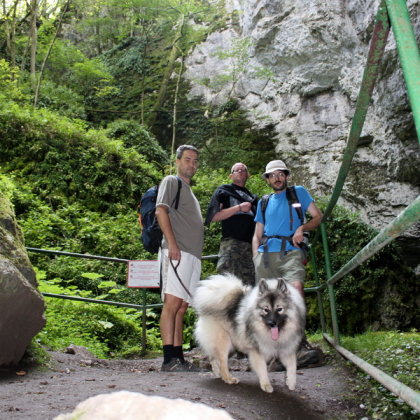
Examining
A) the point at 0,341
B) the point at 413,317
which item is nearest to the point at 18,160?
the point at 0,341

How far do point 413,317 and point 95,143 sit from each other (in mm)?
10095

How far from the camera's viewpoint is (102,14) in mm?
26500

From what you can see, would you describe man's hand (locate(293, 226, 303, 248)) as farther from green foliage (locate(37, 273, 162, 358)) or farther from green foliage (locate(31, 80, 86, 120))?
green foliage (locate(31, 80, 86, 120))

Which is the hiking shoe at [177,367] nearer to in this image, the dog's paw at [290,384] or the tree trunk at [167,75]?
the dog's paw at [290,384]

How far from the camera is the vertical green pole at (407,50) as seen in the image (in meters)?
1.05

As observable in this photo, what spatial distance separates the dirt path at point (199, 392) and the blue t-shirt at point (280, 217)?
115cm

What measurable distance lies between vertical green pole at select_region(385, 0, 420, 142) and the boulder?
836 mm

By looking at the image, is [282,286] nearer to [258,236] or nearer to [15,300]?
[258,236]

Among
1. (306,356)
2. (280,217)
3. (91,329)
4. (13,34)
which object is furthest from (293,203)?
(13,34)

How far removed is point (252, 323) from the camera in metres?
2.96

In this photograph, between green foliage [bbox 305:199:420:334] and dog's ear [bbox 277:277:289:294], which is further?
green foliage [bbox 305:199:420:334]

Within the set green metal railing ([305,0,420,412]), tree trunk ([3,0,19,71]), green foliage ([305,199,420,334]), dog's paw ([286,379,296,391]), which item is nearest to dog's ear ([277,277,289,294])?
dog's paw ([286,379,296,391])

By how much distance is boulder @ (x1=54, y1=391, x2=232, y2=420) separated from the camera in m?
0.81

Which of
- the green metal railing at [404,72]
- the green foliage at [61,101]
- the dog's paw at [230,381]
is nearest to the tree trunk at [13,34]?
the green foliage at [61,101]
